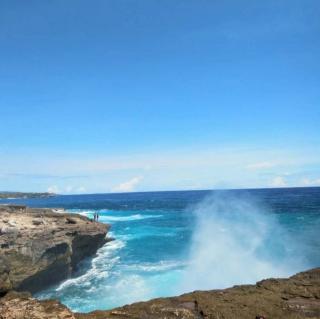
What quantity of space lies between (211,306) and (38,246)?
2058cm

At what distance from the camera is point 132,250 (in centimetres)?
3738

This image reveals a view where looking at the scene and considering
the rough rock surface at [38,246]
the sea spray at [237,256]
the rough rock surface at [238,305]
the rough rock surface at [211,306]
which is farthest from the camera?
→ the sea spray at [237,256]

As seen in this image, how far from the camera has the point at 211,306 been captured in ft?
26.1

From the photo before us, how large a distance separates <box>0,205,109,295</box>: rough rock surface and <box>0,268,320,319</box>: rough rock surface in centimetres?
1710

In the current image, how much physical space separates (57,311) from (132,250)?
31250mm

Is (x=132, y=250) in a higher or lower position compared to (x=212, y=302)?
lower

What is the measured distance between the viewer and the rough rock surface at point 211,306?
6.92 m

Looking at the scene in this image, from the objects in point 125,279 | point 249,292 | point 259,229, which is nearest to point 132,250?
point 125,279

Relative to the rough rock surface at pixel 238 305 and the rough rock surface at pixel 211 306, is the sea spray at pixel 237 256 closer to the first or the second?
the rough rock surface at pixel 238 305

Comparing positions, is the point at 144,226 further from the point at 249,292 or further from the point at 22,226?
the point at 249,292

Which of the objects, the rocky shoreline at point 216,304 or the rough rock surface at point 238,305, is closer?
the rocky shoreline at point 216,304

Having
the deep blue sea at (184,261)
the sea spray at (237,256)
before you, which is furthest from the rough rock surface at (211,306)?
the sea spray at (237,256)

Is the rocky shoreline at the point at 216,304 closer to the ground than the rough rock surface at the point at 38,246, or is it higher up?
higher up

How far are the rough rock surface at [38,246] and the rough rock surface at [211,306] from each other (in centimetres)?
1710
